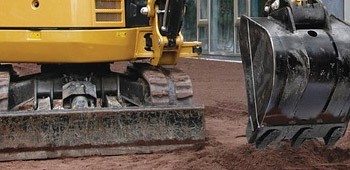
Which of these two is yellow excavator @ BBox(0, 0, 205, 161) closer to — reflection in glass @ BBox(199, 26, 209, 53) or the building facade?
the building facade

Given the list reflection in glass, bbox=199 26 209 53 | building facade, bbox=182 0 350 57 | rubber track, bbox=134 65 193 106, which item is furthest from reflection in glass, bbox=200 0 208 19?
rubber track, bbox=134 65 193 106

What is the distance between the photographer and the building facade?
725 inches

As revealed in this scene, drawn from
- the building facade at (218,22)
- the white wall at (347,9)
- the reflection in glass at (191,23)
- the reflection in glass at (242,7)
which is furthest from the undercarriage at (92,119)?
the reflection in glass at (191,23)

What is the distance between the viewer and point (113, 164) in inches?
256

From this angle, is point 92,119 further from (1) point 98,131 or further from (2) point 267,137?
(2) point 267,137

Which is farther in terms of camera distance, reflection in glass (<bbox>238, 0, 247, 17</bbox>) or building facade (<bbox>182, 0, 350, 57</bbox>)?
building facade (<bbox>182, 0, 350, 57</bbox>)

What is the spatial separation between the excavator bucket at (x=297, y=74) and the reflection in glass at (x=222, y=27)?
1408cm

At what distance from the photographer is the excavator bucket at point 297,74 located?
181 inches

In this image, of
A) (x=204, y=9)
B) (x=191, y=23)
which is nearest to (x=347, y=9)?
(x=204, y=9)

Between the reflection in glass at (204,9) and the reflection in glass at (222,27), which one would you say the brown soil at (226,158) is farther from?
the reflection in glass at (204,9)

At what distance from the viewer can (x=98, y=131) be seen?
6910 mm

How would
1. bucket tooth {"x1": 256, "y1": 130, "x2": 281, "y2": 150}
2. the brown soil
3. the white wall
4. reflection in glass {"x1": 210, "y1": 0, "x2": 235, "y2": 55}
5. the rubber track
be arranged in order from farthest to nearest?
reflection in glass {"x1": 210, "y1": 0, "x2": 235, "y2": 55}, the white wall, the rubber track, the brown soil, bucket tooth {"x1": 256, "y1": 130, "x2": 281, "y2": 150}

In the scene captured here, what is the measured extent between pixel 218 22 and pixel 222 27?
34 cm

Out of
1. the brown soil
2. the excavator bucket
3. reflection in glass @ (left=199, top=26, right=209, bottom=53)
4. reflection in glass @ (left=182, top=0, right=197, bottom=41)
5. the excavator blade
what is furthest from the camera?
reflection in glass @ (left=182, top=0, right=197, bottom=41)
